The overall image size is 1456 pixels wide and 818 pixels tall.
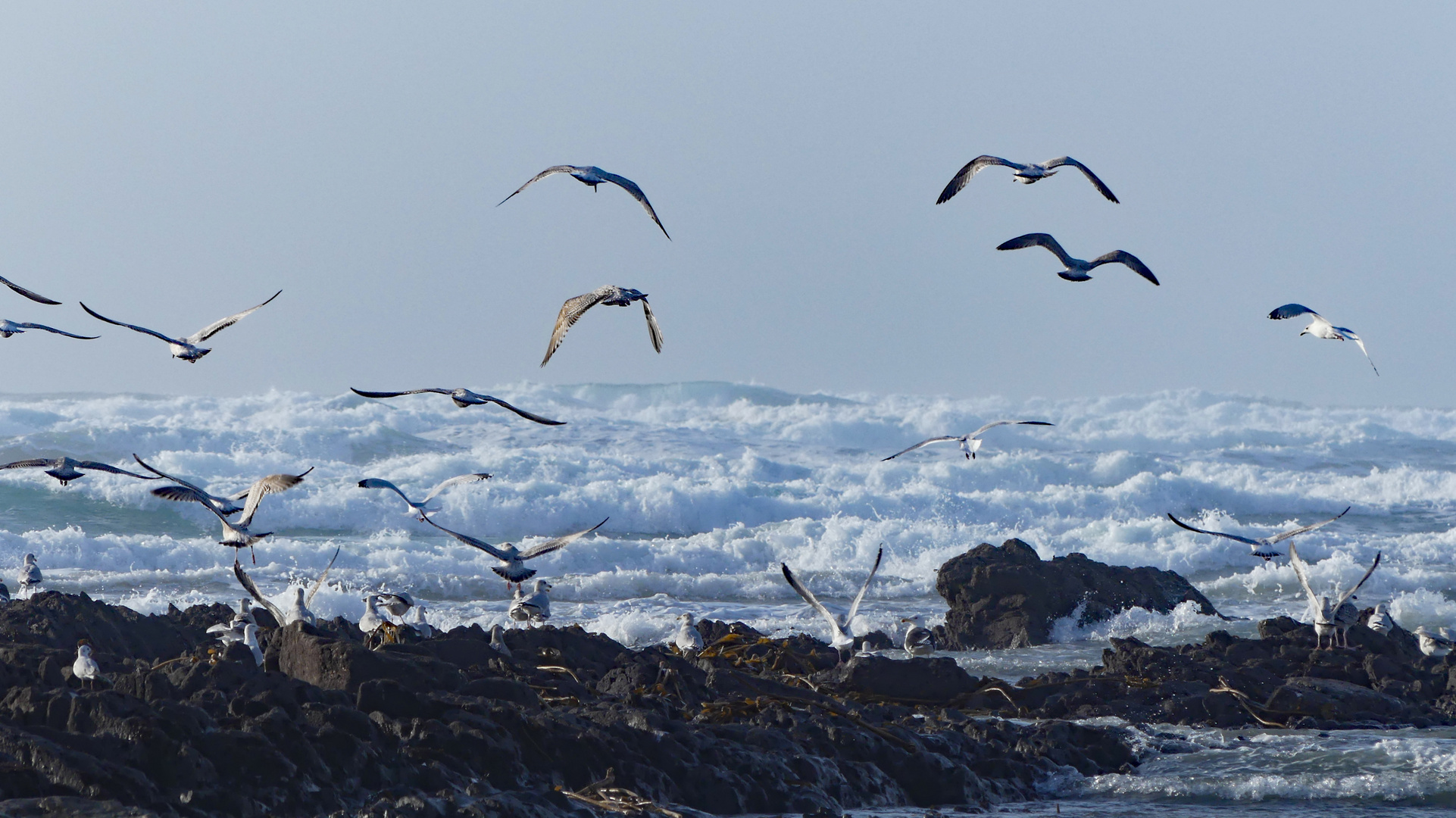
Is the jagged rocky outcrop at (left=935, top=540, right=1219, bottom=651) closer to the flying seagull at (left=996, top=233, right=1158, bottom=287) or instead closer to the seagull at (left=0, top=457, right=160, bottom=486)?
the flying seagull at (left=996, top=233, right=1158, bottom=287)

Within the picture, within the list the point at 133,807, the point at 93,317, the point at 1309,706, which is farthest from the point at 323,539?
the point at 133,807

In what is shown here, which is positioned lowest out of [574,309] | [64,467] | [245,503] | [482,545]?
[482,545]

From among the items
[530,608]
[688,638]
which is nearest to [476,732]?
[688,638]

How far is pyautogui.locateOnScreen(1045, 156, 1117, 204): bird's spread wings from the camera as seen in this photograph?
12766 millimetres

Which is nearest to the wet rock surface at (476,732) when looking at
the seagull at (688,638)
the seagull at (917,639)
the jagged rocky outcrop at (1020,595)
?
the seagull at (688,638)

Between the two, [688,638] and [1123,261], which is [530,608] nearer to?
[688,638]

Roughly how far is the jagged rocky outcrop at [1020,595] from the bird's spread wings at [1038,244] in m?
5.09

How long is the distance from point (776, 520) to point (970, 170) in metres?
22.2

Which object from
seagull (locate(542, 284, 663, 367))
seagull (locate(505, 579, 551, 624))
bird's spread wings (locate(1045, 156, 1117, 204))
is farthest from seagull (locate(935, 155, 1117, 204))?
seagull (locate(505, 579, 551, 624))

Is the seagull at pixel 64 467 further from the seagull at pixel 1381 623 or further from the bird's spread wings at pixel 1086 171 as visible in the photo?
the seagull at pixel 1381 623

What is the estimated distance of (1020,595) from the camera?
1719 cm

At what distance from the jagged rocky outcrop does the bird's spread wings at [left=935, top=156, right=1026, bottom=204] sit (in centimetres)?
588

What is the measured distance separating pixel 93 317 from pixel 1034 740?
771cm

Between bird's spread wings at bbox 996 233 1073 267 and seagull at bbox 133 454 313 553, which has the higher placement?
bird's spread wings at bbox 996 233 1073 267
